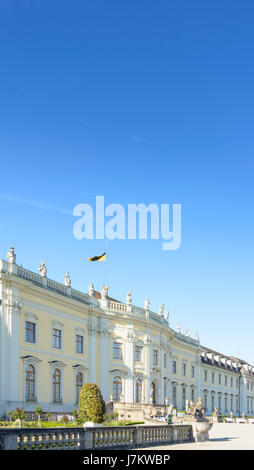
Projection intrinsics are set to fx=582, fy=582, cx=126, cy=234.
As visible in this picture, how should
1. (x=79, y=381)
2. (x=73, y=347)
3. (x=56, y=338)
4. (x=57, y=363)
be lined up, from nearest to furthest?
(x=57, y=363)
(x=56, y=338)
(x=73, y=347)
(x=79, y=381)

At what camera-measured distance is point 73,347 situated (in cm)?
4528

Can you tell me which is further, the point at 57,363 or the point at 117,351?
the point at 117,351

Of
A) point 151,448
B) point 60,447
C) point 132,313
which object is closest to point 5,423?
point 151,448

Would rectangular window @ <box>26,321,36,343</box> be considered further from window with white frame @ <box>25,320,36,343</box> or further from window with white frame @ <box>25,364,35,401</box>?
window with white frame @ <box>25,364,35,401</box>

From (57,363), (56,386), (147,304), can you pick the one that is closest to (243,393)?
(147,304)

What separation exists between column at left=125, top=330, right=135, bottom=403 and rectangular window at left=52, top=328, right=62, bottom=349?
955 centimetres

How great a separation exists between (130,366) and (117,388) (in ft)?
7.39

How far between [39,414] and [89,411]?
12962 millimetres

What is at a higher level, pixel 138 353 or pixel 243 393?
pixel 138 353

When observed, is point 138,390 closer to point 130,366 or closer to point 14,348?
point 130,366

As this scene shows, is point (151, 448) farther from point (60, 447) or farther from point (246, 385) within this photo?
point (246, 385)

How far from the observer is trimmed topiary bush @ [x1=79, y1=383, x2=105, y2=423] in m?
24.6

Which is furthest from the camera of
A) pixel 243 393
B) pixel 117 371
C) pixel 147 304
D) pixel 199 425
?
pixel 243 393

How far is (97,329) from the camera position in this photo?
161 feet
